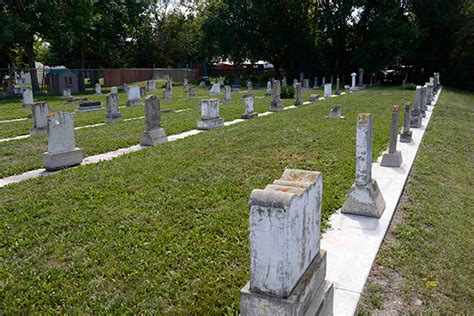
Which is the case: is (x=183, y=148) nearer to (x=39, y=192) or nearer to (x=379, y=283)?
(x=39, y=192)

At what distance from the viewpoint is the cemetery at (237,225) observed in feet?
9.53

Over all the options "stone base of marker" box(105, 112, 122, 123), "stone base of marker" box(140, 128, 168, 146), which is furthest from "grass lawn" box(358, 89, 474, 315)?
"stone base of marker" box(105, 112, 122, 123)

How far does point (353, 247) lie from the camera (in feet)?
15.6

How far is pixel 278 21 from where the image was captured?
41.6 meters

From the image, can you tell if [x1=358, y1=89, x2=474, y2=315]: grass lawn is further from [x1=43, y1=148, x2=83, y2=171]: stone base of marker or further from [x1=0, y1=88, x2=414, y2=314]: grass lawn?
[x1=43, y1=148, x2=83, y2=171]: stone base of marker

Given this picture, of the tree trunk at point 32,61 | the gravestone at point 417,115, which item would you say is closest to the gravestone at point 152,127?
the gravestone at point 417,115

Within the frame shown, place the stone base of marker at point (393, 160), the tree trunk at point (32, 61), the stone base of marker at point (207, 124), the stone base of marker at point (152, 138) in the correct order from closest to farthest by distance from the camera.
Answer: the stone base of marker at point (393, 160) < the stone base of marker at point (152, 138) < the stone base of marker at point (207, 124) < the tree trunk at point (32, 61)

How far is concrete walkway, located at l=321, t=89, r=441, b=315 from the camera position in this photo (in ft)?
12.5

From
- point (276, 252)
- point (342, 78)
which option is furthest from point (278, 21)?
point (276, 252)

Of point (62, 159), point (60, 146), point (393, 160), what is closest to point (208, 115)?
point (60, 146)

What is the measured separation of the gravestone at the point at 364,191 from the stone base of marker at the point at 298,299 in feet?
8.89

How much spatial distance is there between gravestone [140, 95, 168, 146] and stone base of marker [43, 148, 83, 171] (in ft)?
6.79

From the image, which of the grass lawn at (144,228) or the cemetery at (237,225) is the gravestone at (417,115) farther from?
the grass lawn at (144,228)

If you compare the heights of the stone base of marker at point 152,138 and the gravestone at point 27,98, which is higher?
the gravestone at point 27,98
